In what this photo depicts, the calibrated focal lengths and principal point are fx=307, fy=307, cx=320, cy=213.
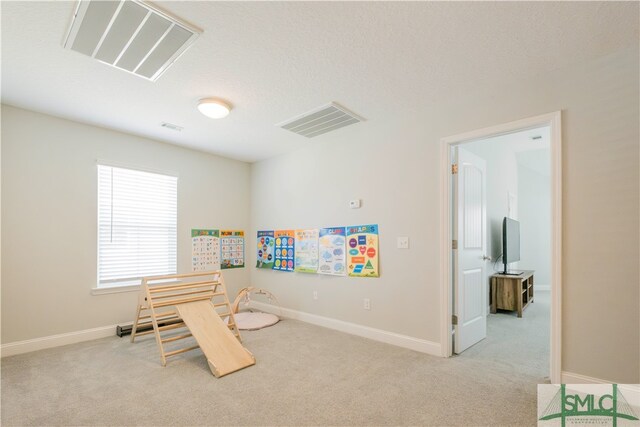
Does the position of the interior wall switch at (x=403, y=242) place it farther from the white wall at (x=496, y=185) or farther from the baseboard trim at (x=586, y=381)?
the white wall at (x=496, y=185)

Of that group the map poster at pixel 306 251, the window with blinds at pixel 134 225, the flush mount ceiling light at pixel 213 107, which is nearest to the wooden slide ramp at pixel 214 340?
the window with blinds at pixel 134 225

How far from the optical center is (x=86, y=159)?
11.5ft

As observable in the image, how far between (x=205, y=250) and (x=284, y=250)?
117cm

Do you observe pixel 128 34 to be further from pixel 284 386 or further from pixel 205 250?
pixel 205 250

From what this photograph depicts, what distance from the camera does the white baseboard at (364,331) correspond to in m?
3.01

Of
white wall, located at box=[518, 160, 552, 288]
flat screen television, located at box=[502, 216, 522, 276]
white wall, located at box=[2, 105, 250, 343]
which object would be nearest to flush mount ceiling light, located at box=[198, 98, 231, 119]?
white wall, located at box=[2, 105, 250, 343]

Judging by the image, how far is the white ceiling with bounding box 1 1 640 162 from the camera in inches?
69.4

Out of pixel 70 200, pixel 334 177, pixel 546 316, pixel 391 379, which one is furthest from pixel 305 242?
pixel 546 316

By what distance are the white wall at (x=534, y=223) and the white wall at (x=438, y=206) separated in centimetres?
528

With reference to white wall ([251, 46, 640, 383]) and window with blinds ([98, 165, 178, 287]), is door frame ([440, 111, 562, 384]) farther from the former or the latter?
window with blinds ([98, 165, 178, 287])

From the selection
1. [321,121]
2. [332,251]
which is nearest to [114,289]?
[332,251]

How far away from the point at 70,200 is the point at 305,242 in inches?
108

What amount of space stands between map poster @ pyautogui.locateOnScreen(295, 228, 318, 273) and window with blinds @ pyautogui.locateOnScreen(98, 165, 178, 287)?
1692 millimetres

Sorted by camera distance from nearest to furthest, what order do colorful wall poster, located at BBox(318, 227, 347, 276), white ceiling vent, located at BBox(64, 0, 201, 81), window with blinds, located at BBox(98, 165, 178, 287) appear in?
white ceiling vent, located at BBox(64, 0, 201, 81), window with blinds, located at BBox(98, 165, 178, 287), colorful wall poster, located at BBox(318, 227, 347, 276)
